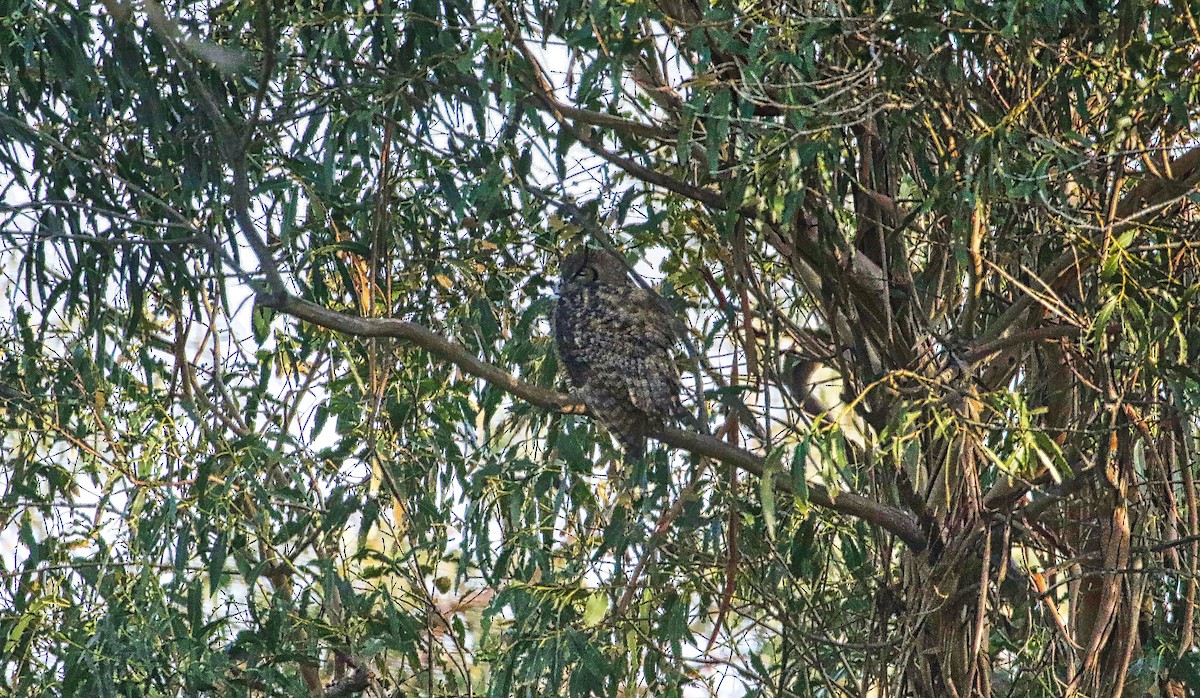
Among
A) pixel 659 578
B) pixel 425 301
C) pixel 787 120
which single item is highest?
pixel 425 301

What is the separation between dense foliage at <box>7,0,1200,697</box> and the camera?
8.02 feet

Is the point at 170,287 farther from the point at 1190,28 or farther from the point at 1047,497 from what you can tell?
the point at 1190,28

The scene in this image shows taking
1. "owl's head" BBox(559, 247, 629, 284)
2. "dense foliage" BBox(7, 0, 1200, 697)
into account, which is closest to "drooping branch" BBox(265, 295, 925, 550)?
"dense foliage" BBox(7, 0, 1200, 697)

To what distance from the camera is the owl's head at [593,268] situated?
10.9 feet

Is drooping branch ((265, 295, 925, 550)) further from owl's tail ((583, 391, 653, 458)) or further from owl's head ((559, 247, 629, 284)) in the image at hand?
owl's head ((559, 247, 629, 284))

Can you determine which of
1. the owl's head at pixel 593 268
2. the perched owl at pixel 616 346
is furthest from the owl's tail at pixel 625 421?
the owl's head at pixel 593 268

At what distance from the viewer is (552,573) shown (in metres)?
3.12

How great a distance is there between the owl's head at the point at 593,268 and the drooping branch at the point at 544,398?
0.74 meters

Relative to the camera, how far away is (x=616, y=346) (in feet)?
Answer: 9.96

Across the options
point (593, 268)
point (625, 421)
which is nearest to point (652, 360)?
point (625, 421)

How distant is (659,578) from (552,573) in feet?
0.83

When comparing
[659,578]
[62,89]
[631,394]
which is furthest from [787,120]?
[62,89]

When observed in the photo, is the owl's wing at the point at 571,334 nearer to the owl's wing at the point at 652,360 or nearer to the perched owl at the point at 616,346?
the perched owl at the point at 616,346

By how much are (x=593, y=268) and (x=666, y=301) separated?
1.28 feet
